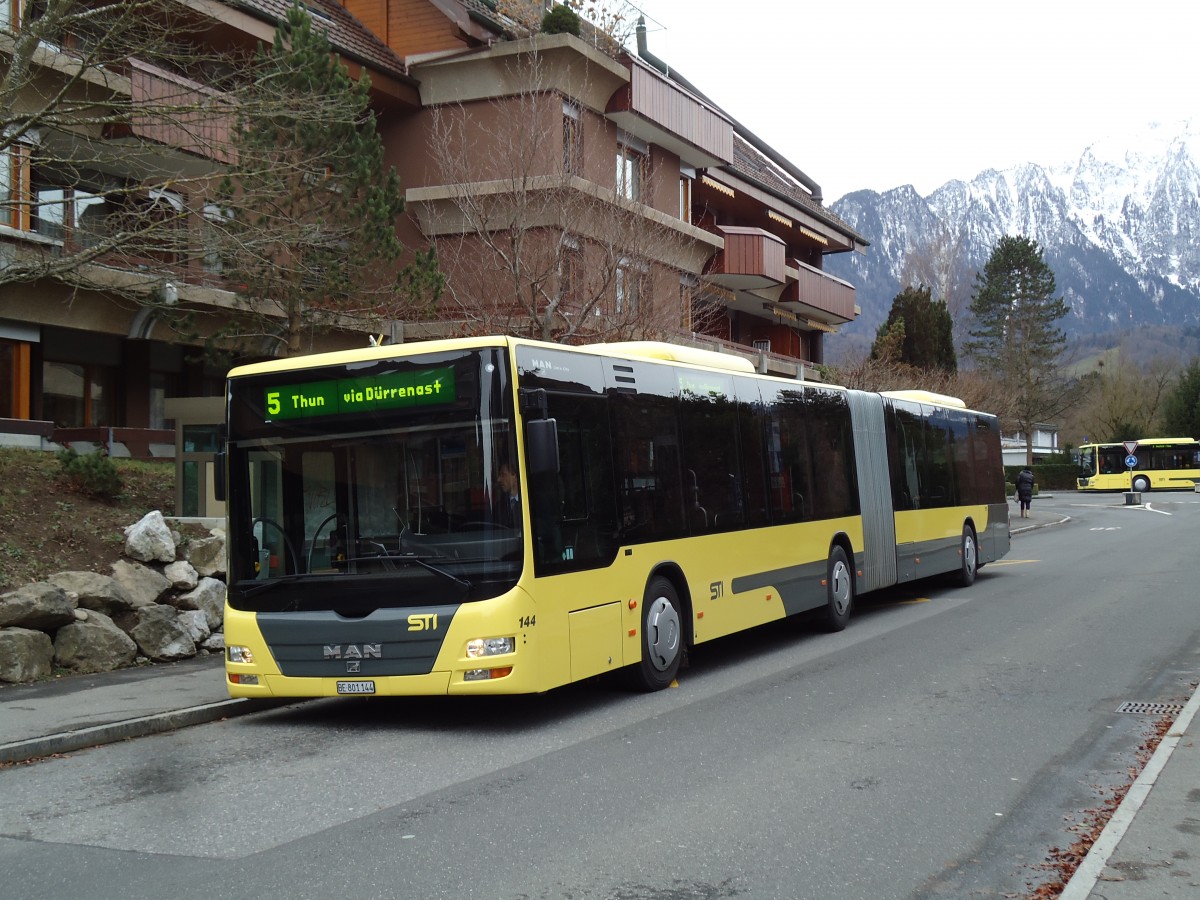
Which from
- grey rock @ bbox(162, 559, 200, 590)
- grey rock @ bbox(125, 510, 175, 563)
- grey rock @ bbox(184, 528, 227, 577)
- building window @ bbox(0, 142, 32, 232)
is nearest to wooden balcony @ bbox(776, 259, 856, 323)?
building window @ bbox(0, 142, 32, 232)

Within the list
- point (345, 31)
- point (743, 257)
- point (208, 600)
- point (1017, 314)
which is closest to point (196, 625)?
point (208, 600)

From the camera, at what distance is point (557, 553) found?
949 cm

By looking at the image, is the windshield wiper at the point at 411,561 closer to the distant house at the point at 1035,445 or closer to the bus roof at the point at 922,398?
the bus roof at the point at 922,398

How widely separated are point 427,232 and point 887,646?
50.3 ft

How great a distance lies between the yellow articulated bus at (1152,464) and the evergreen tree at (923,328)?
23.1 m

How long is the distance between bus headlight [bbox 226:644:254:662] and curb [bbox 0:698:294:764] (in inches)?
27.2

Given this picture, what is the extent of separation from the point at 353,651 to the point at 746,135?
43674 mm

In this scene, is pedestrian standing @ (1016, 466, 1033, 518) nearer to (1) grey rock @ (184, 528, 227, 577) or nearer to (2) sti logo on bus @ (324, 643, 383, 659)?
(1) grey rock @ (184, 528, 227, 577)

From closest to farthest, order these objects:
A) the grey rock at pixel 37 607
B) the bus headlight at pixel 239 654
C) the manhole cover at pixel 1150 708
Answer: the manhole cover at pixel 1150 708
the bus headlight at pixel 239 654
the grey rock at pixel 37 607

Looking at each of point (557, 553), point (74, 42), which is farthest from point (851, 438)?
point (74, 42)

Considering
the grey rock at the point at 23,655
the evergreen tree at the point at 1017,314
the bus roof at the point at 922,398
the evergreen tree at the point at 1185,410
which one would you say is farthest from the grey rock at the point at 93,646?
the evergreen tree at the point at 1185,410

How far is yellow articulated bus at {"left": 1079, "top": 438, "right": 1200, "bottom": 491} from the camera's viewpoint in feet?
236

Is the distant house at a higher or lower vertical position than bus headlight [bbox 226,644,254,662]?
higher

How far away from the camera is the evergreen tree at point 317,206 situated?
1694 centimetres
